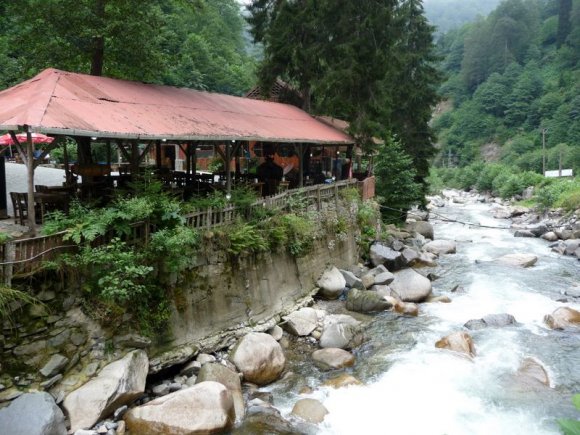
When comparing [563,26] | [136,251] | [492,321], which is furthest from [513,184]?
[563,26]

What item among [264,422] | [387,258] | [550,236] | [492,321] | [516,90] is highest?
[516,90]

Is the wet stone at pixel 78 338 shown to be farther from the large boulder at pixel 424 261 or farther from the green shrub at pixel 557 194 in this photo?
the green shrub at pixel 557 194

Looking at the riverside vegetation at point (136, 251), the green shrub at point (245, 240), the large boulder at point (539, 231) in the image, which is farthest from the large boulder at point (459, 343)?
the large boulder at point (539, 231)

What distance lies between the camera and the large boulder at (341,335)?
11195mm

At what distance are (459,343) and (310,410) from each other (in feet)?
15.4

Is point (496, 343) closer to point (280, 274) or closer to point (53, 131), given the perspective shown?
point (280, 274)

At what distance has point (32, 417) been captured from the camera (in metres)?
7.08

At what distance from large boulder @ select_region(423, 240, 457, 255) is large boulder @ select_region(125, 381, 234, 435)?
631 inches

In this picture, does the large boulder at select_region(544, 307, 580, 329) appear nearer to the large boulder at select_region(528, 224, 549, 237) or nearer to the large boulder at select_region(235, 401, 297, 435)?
the large boulder at select_region(235, 401, 297, 435)

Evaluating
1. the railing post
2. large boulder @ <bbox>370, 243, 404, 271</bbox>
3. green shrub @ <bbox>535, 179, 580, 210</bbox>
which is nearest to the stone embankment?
the railing post

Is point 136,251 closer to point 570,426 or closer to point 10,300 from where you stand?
point 10,300

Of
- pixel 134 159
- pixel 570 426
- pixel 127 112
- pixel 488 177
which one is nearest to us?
pixel 570 426

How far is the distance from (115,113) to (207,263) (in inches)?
162

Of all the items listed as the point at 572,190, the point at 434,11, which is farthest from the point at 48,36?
the point at 434,11
